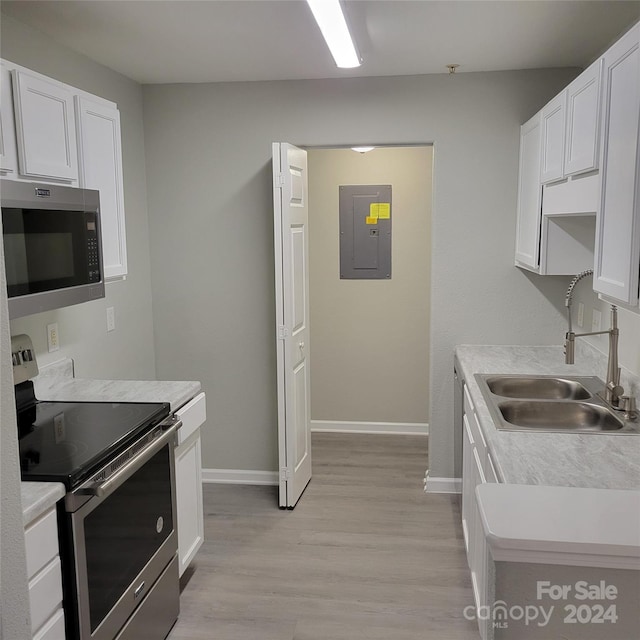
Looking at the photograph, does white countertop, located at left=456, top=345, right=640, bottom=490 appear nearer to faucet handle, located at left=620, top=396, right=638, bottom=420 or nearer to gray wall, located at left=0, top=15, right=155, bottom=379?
faucet handle, located at left=620, top=396, right=638, bottom=420

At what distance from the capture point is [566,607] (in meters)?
1.61

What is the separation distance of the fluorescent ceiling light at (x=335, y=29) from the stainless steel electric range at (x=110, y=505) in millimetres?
1578

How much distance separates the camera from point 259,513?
3.81 m

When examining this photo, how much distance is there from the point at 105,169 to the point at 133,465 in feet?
4.21

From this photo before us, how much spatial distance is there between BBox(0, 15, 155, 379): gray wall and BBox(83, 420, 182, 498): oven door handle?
2.64 ft

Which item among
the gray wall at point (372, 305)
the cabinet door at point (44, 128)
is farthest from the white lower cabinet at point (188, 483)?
the gray wall at point (372, 305)

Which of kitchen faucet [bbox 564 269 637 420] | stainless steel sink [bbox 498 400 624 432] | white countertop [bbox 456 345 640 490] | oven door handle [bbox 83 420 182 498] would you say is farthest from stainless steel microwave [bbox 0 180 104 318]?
kitchen faucet [bbox 564 269 637 420]

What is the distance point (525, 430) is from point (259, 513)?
6.50 ft

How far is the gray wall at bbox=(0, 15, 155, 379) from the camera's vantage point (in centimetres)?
289

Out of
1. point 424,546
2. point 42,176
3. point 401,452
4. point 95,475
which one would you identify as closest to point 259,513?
point 424,546

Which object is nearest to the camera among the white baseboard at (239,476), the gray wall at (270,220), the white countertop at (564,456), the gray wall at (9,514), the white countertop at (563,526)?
the gray wall at (9,514)

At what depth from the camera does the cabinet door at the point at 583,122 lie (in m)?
2.21

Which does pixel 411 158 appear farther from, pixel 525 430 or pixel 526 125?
pixel 525 430

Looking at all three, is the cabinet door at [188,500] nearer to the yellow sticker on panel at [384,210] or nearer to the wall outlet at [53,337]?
the wall outlet at [53,337]
